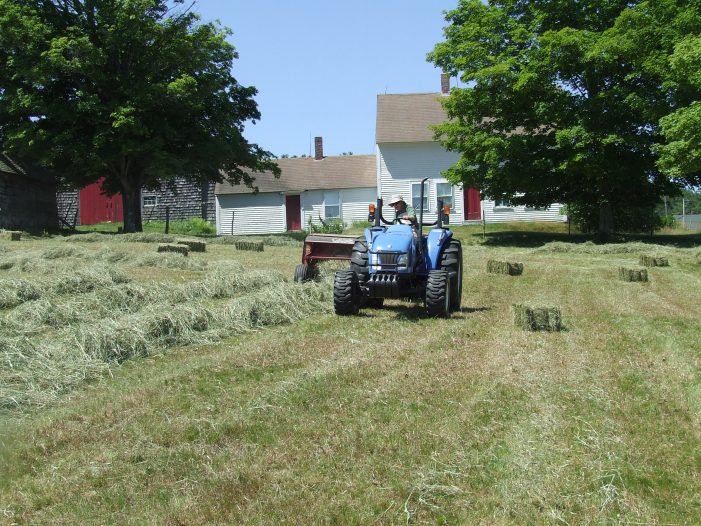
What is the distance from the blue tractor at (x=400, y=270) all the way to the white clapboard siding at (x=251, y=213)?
1351 inches

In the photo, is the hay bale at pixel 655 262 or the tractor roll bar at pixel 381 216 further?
the hay bale at pixel 655 262

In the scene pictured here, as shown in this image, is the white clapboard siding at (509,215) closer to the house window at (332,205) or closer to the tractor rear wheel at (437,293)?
the house window at (332,205)

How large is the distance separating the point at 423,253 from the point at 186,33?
75.3 ft

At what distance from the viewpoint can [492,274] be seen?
16.7 m

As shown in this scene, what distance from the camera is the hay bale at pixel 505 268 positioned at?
1672 centimetres

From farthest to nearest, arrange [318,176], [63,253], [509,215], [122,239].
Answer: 1. [318,176]
2. [509,215]
3. [122,239]
4. [63,253]

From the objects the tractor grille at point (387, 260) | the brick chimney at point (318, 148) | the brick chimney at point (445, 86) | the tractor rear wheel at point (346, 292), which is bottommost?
the tractor rear wheel at point (346, 292)

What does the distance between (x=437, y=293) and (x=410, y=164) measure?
106 feet

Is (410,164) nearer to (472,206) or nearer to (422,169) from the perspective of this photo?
(422,169)

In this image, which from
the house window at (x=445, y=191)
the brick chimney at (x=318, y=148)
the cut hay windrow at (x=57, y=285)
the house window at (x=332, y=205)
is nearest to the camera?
the cut hay windrow at (x=57, y=285)

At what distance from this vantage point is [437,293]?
9797mm

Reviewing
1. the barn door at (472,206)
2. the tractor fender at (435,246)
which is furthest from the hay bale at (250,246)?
the barn door at (472,206)

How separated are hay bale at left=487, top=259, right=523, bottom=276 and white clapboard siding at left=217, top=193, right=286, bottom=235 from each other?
28.6 m

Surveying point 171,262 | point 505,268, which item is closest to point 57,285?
point 171,262
